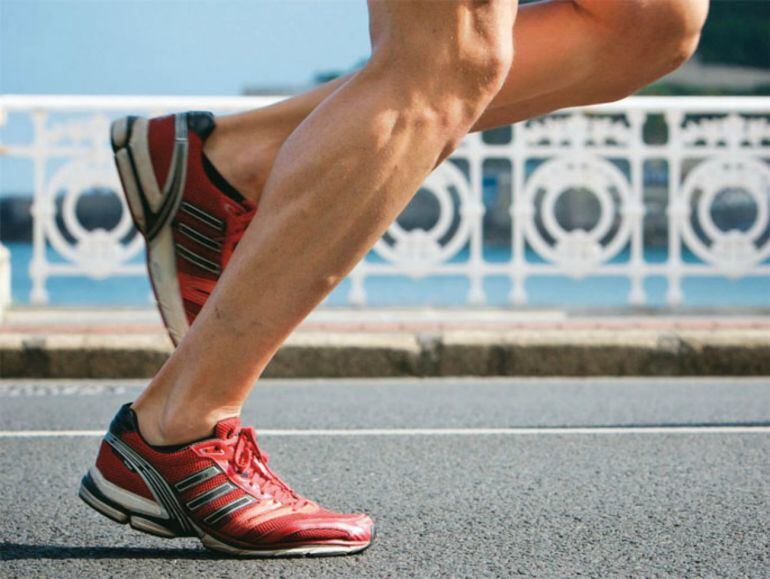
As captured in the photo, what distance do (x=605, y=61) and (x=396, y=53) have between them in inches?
22.9

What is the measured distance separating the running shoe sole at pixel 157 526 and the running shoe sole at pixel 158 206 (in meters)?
0.31

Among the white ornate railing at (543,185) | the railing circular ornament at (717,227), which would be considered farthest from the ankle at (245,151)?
the railing circular ornament at (717,227)

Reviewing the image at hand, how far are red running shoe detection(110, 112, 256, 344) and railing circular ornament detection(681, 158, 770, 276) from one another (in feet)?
17.9

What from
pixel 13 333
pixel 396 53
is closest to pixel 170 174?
pixel 396 53

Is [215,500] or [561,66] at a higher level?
Answer: [561,66]

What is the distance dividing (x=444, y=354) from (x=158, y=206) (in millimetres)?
3601

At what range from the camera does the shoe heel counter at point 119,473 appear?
80.1 inches

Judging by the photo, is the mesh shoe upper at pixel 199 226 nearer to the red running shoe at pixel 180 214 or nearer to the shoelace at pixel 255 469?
the red running shoe at pixel 180 214

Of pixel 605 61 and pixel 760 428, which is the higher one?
pixel 605 61

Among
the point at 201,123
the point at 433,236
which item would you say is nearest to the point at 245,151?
the point at 201,123

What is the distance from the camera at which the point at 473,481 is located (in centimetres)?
283

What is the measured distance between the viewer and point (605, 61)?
226 cm

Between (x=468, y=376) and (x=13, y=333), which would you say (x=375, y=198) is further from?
(x=13, y=333)

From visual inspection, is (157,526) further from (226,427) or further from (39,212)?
(39,212)
